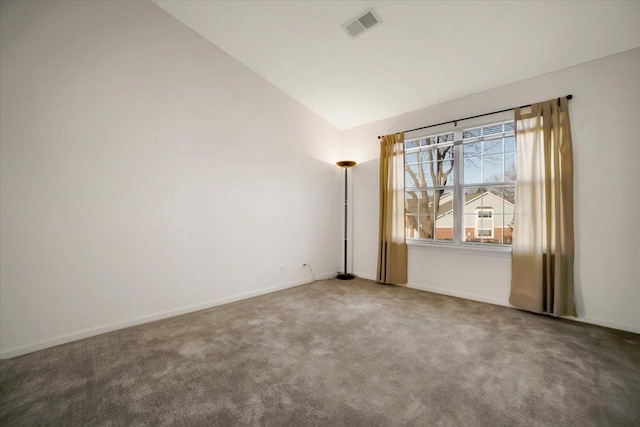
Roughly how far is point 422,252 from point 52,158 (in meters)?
4.38

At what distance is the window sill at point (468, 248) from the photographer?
10.6ft

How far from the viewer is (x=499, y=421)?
53.4 inches

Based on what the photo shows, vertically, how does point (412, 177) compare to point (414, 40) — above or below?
below

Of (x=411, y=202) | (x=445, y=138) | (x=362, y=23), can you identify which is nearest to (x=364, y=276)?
(x=411, y=202)

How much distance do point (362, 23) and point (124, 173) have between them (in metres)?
2.86

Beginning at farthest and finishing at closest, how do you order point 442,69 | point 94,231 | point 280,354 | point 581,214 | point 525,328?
point 442,69 → point 581,214 → point 525,328 → point 94,231 → point 280,354

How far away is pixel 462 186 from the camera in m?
3.64

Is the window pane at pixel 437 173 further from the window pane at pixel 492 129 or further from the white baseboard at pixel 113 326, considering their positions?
the white baseboard at pixel 113 326

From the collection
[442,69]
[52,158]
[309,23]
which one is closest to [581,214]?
[442,69]

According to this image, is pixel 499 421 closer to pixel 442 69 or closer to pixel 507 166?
pixel 507 166

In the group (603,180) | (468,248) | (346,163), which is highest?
(346,163)

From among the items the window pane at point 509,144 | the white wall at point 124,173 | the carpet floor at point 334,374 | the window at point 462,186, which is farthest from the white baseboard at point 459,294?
the white wall at point 124,173

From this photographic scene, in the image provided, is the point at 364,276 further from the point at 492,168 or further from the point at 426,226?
the point at 492,168

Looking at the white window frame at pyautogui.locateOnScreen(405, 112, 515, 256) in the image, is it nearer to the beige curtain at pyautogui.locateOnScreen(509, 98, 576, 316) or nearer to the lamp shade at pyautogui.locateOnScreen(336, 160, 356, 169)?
the beige curtain at pyautogui.locateOnScreen(509, 98, 576, 316)
